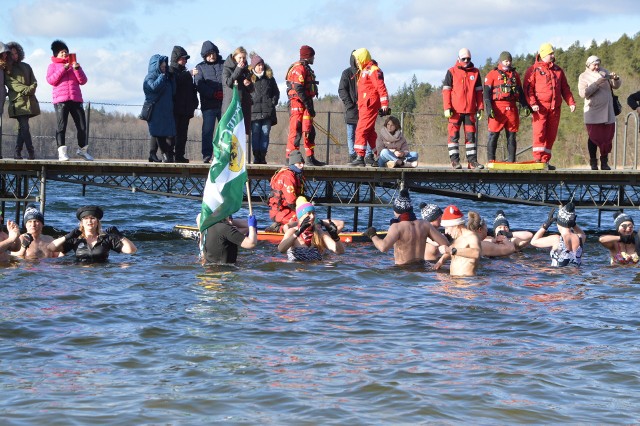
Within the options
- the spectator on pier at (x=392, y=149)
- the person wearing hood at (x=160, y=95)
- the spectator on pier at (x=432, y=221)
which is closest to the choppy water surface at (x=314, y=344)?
the spectator on pier at (x=432, y=221)

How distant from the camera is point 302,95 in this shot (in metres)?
17.3

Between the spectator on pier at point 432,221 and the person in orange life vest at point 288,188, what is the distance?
1.94m

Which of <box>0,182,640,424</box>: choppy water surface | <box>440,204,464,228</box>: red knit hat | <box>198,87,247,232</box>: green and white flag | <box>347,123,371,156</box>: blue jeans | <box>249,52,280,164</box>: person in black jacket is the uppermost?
<box>249,52,280,164</box>: person in black jacket

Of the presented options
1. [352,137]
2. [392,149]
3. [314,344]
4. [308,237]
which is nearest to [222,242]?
[308,237]

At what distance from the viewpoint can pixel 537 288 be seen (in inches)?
531

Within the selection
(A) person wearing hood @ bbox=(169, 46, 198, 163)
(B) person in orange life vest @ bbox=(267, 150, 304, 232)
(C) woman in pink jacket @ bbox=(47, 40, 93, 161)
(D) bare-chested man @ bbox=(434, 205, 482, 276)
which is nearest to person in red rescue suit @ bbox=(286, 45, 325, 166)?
(B) person in orange life vest @ bbox=(267, 150, 304, 232)

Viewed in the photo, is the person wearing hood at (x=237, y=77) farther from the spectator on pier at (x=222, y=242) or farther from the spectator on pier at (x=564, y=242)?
the spectator on pier at (x=564, y=242)

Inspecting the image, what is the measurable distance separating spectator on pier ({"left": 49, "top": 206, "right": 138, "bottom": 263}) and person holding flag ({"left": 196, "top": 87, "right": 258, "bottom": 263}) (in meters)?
1.06

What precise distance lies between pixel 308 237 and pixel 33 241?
145 inches

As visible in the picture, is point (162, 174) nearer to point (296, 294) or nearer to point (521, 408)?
point (296, 294)

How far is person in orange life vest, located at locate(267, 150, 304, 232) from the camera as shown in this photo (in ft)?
52.6

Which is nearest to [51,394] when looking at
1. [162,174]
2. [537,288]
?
[537,288]

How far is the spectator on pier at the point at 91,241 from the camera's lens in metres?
13.9

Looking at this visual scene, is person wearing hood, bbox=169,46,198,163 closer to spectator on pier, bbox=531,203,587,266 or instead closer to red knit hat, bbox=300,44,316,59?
red knit hat, bbox=300,44,316,59
